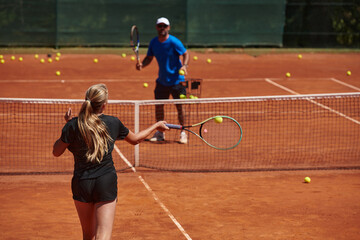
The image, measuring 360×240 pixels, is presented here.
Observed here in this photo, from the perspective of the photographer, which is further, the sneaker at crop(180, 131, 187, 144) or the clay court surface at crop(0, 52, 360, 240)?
A: the sneaker at crop(180, 131, 187, 144)

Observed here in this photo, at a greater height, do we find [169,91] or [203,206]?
[169,91]

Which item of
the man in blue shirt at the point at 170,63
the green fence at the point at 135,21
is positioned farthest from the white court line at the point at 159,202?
the green fence at the point at 135,21

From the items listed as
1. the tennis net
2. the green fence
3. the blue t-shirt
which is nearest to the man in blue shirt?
the blue t-shirt

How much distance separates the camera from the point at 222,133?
7.48m

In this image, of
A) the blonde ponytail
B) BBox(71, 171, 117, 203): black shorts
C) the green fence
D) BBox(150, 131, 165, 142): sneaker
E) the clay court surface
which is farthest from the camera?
the green fence

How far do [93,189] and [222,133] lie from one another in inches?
132

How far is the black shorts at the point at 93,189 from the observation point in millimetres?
4352

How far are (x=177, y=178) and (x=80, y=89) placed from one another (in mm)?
7045

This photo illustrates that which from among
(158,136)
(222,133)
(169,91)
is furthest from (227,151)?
(222,133)

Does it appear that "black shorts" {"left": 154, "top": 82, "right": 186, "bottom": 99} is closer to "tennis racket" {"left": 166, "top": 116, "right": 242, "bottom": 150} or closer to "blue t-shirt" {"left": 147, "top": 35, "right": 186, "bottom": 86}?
"blue t-shirt" {"left": 147, "top": 35, "right": 186, "bottom": 86}

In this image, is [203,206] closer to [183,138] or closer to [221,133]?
[221,133]

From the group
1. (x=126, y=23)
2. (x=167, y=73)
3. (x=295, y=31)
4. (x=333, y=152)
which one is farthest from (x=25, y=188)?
(x=295, y=31)

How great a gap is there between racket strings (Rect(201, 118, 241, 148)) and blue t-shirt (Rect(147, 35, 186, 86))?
2437mm

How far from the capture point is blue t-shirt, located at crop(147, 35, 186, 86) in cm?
975
